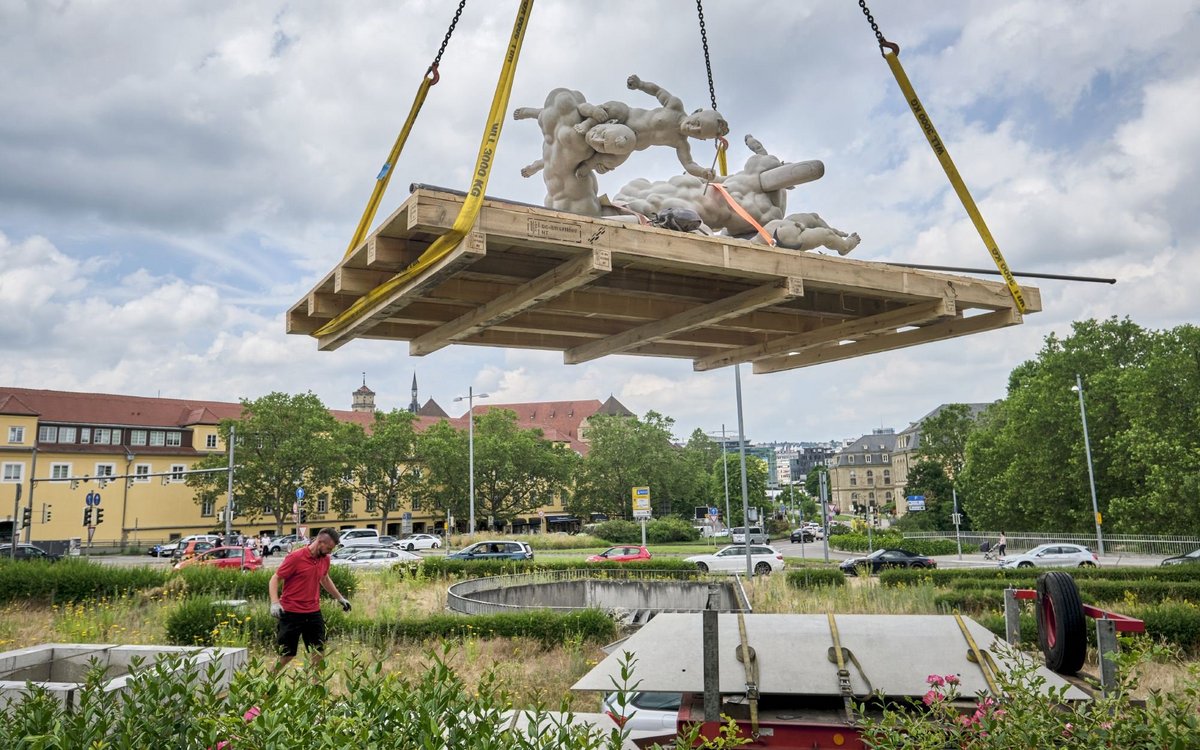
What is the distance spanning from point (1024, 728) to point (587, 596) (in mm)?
14855

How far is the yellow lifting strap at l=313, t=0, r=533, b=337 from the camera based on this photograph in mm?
4539

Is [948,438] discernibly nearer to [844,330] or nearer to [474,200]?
[844,330]

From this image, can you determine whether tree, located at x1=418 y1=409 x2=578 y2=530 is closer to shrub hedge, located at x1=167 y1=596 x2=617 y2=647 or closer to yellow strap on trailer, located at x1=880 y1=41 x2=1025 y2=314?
shrub hedge, located at x1=167 y1=596 x2=617 y2=647

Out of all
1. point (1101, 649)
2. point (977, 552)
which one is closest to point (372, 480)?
point (977, 552)

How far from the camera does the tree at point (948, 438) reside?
65062 mm

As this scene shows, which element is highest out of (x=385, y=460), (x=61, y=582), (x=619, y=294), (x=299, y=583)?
(x=385, y=460)

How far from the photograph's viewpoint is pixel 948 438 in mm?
65750

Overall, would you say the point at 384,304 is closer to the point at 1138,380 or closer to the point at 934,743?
the point at 934,743

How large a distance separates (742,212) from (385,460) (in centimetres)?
5824

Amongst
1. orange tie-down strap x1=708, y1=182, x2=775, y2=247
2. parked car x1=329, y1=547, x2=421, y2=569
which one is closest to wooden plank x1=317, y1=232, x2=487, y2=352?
orange tie-down strap x1=708, y1=182, x2=775, y2=247

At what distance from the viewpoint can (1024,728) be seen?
9.82 feet

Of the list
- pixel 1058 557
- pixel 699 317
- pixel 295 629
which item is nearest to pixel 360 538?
pixel 1058 557

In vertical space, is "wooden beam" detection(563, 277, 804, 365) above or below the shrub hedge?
above

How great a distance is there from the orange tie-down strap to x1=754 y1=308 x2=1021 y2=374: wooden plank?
203cm
